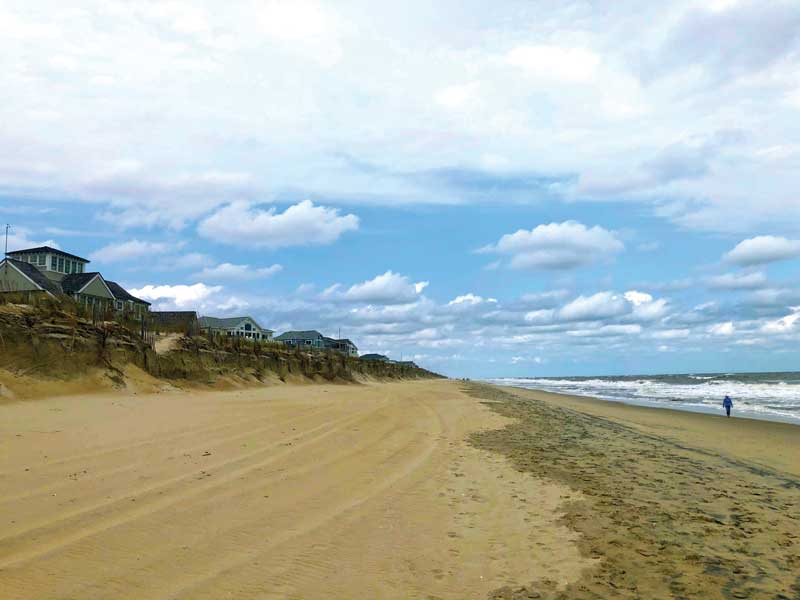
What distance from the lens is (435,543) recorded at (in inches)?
209

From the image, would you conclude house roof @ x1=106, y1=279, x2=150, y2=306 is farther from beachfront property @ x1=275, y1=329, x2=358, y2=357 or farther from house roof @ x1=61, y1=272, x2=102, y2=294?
beachfront property @ x1=275, y1=329, x2=358, y2=357

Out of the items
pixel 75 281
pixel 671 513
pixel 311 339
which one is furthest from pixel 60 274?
pixel 311 339

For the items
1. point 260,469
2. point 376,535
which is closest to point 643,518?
point 376,535

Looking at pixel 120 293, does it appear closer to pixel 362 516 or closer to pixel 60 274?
pixel 60 274

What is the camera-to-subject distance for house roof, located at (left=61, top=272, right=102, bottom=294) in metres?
44.5

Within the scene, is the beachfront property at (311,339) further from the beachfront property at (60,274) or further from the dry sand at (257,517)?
the dry sand at (257,517)

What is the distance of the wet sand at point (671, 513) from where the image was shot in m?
4.57

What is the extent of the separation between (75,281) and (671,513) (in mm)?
48529

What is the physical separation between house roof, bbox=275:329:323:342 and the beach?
104 meters

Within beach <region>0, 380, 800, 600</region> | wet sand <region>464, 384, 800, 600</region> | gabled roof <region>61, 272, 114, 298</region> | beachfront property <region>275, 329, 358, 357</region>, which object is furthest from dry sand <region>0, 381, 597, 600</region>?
beachfront property <region>275, 329, 358, 357</region>

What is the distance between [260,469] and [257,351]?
24505 millimetres

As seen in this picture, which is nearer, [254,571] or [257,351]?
[254,571]

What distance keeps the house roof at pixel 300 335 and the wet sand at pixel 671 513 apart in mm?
102747

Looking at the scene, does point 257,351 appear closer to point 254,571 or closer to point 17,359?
point 17,359
